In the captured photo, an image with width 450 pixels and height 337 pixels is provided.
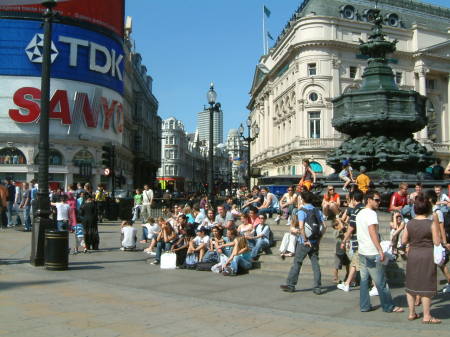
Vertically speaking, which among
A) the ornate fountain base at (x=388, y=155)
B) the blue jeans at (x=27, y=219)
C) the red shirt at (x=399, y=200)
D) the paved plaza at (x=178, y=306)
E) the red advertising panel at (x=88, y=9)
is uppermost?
the red advertising panel at (x=88, y=9)

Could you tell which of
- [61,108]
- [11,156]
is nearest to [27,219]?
[11,156]

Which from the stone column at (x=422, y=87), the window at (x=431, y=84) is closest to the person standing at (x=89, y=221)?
the stone column at (x=422, y=87)

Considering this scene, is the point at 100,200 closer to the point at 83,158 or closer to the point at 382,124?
the point at 382,124

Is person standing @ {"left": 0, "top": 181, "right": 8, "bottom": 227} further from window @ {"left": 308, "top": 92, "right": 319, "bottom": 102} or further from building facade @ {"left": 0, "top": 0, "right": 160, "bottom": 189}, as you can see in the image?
window @ {"left": 308, "top": 92, "right": 319, "bottom": 102}

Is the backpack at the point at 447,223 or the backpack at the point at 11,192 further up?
the backpack at the point at 11,192

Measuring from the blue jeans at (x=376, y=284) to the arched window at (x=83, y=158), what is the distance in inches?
1836

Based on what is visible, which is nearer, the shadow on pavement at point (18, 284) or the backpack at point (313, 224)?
the backpack at point (313, 224)

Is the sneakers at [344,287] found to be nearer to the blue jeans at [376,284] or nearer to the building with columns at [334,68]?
the blue jeans at [376,284]

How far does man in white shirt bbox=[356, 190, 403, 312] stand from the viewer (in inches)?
295

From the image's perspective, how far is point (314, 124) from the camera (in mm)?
58562

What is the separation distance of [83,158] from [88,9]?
48.1 feet

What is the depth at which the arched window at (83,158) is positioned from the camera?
2015 inches

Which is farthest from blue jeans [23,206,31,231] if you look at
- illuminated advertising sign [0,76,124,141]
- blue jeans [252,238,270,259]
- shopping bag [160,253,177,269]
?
illuminated advertising sign [0,76,124,141]

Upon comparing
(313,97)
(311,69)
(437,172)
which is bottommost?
(437,172)
